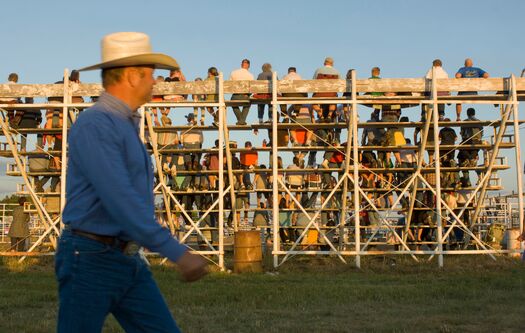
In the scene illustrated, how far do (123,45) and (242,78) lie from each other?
16.3 meters

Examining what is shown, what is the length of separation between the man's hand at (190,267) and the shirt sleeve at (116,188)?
0.09 ft

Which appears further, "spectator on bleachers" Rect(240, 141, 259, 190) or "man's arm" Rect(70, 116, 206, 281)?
"spectator on bleachers" Rect(240, 141, 259, 190)

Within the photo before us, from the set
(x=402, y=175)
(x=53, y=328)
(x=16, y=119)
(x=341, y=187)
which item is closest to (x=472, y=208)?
(x=402, y=175)

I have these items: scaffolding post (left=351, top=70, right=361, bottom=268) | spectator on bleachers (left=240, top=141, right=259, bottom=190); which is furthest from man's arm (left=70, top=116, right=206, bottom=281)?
spectator on bleachers (left=240, top=141, right=259, bottom=190)

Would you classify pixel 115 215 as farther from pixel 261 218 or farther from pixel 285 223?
pixel 261 218

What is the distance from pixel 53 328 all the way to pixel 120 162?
21.0 feet

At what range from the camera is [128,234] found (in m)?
3.83

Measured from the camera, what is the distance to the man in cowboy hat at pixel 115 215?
379 centimetres

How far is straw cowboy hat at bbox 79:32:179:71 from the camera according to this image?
4.11 metres

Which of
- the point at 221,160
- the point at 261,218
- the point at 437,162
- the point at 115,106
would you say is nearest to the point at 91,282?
the point at 115,106

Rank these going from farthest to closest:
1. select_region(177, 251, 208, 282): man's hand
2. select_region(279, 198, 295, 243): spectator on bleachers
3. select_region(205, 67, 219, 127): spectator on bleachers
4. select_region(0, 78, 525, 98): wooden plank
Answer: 1. select_region(279, 198, 295, 243): spectator on bleachers
2. select_region(205, 67, 219, 127): spectator on bleachers
3. select_region(0, 78, 525, 98): wooden plank
4. select_region(177, 251, 208, 282): man's hand

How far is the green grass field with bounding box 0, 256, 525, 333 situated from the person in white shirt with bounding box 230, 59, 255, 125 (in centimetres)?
378

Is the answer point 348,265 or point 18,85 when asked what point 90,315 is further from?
point 18,85

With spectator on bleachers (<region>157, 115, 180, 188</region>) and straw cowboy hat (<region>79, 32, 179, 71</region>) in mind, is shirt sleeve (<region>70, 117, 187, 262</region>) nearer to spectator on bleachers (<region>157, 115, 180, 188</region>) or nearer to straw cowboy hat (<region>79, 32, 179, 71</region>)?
straw cowboy hat (<region>79, 32, 179, 71</region>)
